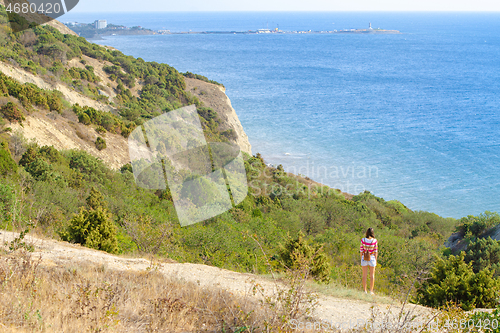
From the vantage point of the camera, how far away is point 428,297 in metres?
8.32

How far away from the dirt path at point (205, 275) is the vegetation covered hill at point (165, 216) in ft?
2.32

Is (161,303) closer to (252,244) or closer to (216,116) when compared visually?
(252,244)

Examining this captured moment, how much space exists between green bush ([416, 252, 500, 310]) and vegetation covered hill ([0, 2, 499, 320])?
0.08 ft

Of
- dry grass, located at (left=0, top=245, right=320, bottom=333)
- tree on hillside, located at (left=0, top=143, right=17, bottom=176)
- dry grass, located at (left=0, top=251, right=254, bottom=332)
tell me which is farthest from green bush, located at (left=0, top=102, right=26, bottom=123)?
dry grass, located at (left=0, top=251, right=254, bottom=332)

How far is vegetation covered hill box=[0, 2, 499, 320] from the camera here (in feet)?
30.3

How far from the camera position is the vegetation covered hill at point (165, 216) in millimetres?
9250

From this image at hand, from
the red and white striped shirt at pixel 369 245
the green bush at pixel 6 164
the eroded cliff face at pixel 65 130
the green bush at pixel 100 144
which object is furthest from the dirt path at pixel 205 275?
the green bush at pixel 100 144

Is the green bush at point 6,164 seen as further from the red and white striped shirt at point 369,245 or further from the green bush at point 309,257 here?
the red and white striped shirt at point 369,245

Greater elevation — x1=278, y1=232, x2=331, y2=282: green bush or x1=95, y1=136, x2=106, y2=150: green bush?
x1=95, y1=136, x2=106, y2=150: green bush

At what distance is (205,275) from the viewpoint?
8109 mm

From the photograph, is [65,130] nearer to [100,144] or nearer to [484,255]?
[100,144]

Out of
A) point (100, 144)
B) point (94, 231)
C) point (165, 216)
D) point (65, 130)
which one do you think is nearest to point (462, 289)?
point (94, 231)

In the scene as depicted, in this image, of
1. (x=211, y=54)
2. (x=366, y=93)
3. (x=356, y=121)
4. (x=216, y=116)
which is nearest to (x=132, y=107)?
(x=216, y=116)

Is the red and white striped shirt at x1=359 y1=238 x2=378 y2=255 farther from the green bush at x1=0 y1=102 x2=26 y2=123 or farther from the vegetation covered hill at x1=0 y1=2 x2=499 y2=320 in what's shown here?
the green bush at x1=0 y1=102 x2=26 y2=123
